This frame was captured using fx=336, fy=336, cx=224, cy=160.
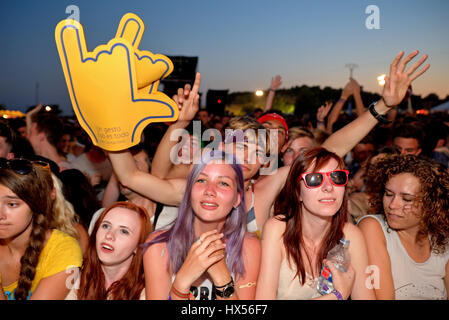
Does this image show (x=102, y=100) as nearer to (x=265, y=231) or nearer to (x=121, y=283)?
(x=121, y=283)

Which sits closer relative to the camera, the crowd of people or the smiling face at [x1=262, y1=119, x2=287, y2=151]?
the crowd of people

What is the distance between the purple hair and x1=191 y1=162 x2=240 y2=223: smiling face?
4cm

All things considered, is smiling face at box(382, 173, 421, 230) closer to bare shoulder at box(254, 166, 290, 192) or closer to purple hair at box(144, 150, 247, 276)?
bare shoulder at box(254, 166, 290, 192)

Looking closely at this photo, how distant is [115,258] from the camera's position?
1955 millimetres

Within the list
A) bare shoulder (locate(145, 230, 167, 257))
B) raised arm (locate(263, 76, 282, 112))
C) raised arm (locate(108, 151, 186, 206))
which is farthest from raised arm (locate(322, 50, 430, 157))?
raised arm (locate(263, 76, 282, 112))

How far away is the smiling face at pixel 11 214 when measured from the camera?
75.9 inches

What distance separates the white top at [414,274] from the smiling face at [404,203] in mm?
110

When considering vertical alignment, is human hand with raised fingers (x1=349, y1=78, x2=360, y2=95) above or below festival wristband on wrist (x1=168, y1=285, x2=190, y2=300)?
above

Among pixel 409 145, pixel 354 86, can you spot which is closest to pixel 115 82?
pixel 409 145

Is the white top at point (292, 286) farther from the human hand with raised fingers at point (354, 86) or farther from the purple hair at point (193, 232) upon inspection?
the human hand with raised fingers at point (354, 86)

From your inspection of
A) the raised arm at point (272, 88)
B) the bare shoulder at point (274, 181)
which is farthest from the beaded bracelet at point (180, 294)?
the raised arm at point (272, 88)

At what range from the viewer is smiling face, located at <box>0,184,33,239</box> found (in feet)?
6.33

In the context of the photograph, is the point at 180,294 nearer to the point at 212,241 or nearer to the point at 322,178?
the point at 212,241
